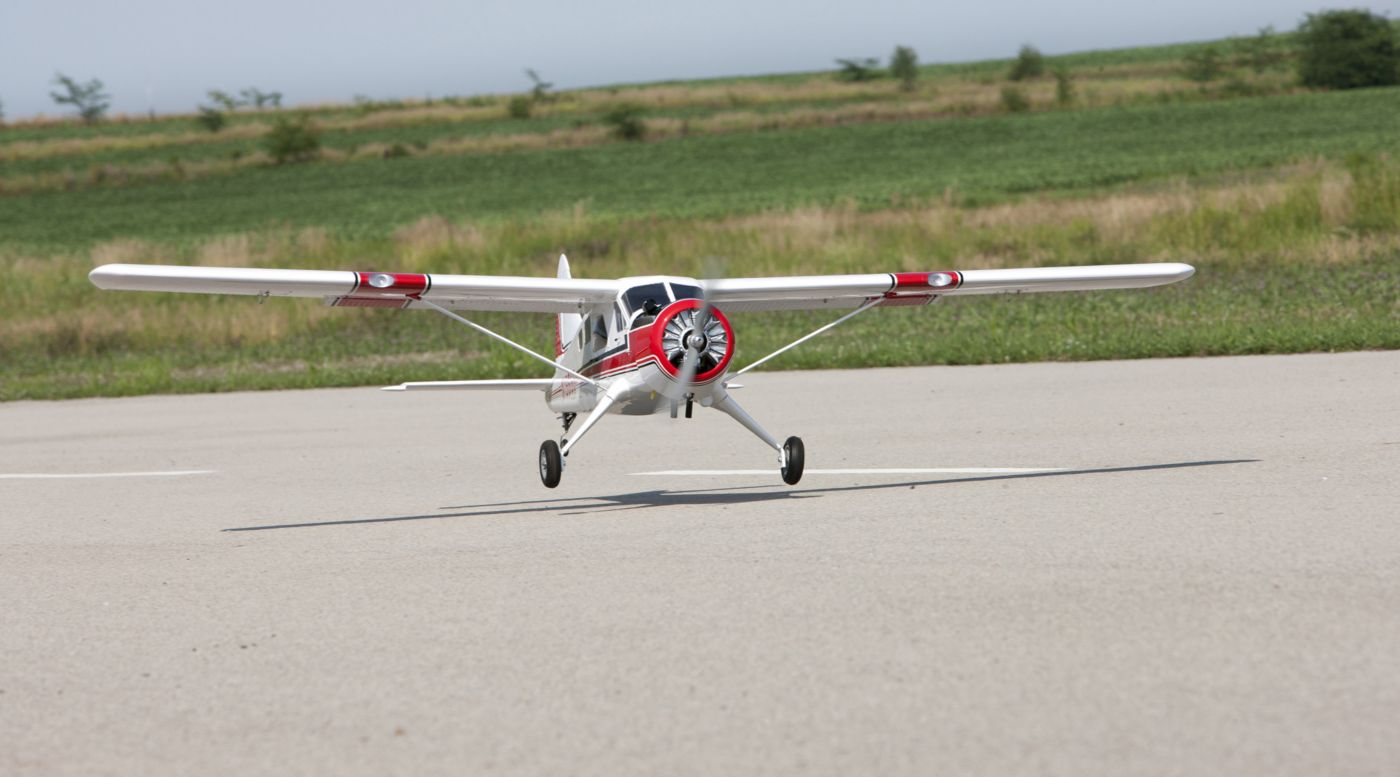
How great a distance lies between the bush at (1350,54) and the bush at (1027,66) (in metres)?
28.6

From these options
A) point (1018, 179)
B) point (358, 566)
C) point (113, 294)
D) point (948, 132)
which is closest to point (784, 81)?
point (948, 132)

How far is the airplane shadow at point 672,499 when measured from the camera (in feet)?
32.9

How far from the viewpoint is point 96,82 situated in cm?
12962

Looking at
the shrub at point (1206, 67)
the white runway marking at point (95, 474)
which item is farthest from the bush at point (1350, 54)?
the white runway marking at point (95, 474)

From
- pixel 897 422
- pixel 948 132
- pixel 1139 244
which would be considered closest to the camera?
pixel 897 422

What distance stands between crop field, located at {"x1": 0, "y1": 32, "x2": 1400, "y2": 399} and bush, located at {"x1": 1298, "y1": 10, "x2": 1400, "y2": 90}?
6.96 ft

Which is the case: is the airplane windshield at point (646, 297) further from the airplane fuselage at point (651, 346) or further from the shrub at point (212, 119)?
the shrub at point (212, 119)

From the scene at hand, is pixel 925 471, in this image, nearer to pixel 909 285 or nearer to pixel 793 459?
pixel 793 459

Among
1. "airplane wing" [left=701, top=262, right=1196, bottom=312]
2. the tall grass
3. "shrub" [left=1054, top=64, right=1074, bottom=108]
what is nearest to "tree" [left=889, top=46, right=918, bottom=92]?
"shrub" [left=1054, top=64, right=1074, bottom=108]

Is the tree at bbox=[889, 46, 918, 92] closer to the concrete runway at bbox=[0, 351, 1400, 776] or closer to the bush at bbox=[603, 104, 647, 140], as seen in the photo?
the bush at bbox=[603, 104, 647, 140]

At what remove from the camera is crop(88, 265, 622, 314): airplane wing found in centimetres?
1026

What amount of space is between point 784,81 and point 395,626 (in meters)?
133

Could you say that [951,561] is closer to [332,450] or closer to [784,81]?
[332,450]

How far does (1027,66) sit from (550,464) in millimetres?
102236
